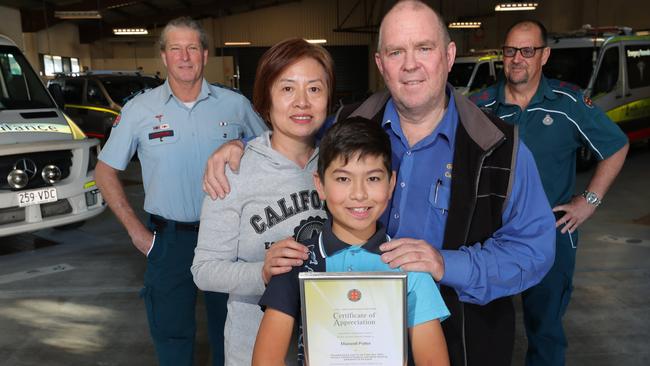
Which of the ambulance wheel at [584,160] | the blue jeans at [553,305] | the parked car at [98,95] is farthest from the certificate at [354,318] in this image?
the parked car at [98,95]

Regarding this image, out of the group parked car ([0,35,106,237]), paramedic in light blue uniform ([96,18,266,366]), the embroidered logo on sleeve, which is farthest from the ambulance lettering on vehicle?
the embroidered logo on sleeve

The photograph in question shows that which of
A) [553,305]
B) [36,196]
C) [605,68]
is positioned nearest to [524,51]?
[553,305]

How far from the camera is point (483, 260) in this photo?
1451 millimetres

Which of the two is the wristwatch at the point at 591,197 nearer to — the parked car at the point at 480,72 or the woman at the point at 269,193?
the woman at the point at 269,193

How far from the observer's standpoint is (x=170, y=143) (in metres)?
2.45

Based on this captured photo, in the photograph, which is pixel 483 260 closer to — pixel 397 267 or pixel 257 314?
pixel 397 267

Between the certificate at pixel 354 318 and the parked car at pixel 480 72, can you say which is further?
the parked car at pixel 480 72

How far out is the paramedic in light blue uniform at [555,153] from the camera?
8.45 ft

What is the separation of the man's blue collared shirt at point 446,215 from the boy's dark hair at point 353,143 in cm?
21

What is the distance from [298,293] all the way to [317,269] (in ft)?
0.25

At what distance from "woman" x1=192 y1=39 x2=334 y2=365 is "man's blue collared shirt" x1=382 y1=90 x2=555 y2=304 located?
0.23m

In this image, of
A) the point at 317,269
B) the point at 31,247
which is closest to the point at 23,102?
the point at 31,247

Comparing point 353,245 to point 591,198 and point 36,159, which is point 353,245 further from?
point 36,159

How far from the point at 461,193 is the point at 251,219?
0.56 metres
